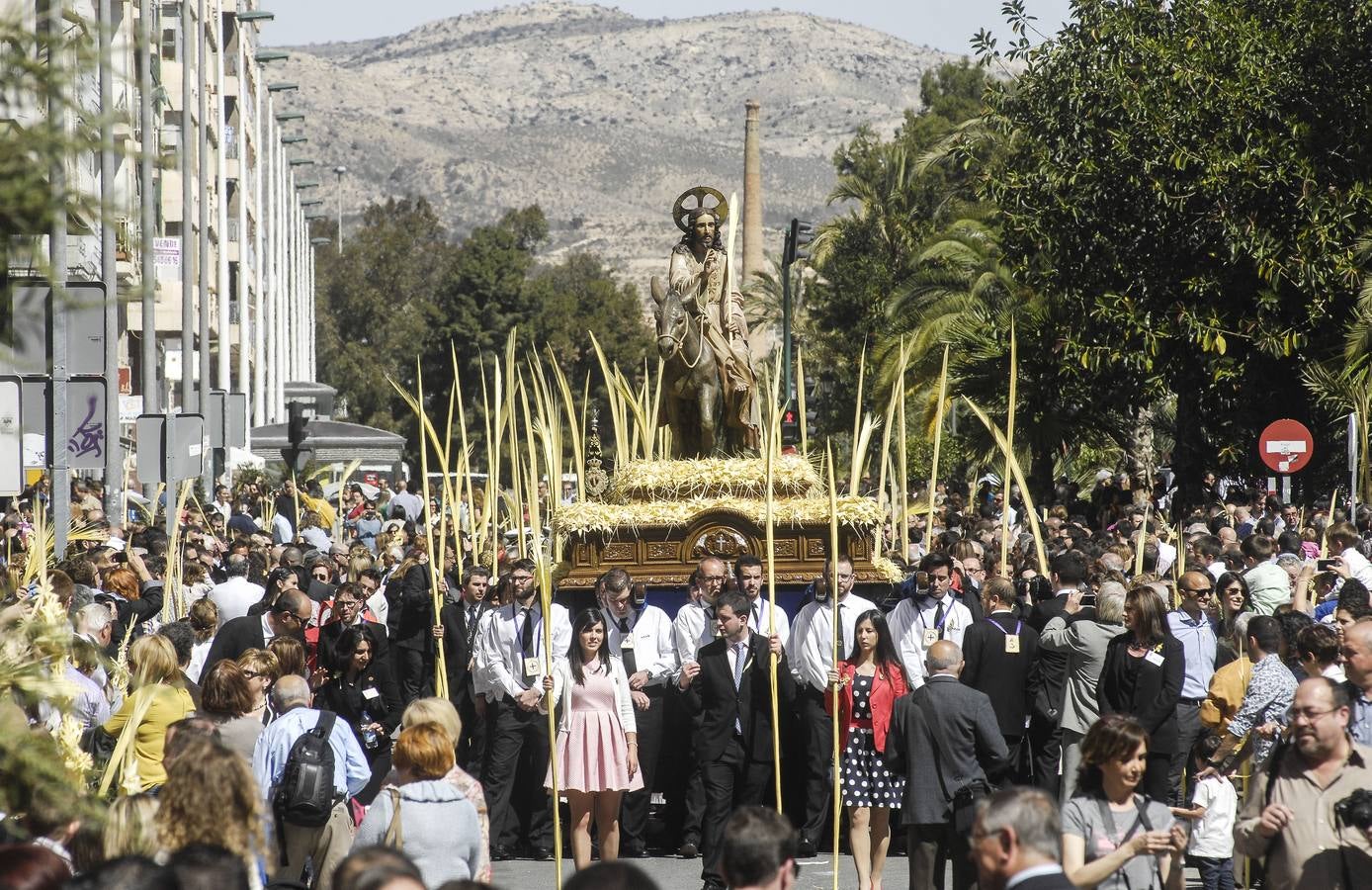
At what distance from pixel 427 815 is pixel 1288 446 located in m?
18.2

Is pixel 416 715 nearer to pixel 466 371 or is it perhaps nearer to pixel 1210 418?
pixel 1210 418

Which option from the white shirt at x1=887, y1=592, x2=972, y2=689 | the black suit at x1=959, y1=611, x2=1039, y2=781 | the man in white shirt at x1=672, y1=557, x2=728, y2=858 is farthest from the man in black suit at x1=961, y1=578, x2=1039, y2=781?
the man in white shirt at x1=672, y1=557, x2=728, y2=858

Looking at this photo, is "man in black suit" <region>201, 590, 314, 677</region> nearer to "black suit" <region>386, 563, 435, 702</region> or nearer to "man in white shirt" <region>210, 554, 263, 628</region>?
"black suit" <region>386, 563, 435, 702</region>

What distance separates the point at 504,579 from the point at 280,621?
126cm

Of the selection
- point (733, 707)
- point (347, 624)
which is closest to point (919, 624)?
point (733, 707)

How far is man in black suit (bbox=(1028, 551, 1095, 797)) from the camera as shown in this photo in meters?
11.7

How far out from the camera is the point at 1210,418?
31844 millimetres

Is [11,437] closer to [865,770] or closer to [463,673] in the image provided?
[463,673]

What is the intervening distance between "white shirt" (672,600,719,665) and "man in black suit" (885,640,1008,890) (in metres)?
2.87

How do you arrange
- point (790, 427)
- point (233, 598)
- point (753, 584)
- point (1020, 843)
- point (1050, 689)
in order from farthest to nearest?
1. point (790, 427)
2. point (233, 598)
3. point (753, 584)
4. point (1050, 689)
5. point (1020, 843)

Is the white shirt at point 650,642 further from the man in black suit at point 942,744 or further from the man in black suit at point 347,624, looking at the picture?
the man in black suit at point 942,744

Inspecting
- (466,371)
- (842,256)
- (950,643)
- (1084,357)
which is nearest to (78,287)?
(950,643)

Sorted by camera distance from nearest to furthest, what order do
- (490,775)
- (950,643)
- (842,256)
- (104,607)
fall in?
1. (950,643)
2. (104,607)
3. (490,775)
4. (842,256)

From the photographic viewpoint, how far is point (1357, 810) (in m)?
6.99
